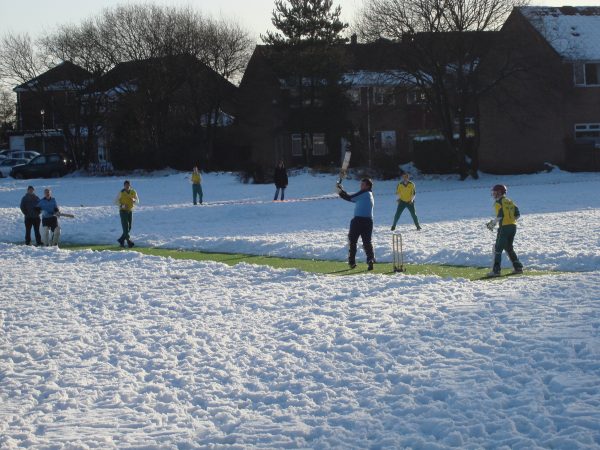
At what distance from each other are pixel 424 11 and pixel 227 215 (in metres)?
17.4

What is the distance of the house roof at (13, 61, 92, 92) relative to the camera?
6638 centimetres

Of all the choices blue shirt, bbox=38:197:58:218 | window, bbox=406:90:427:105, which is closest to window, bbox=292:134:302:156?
window, bbox=406:90:427:105

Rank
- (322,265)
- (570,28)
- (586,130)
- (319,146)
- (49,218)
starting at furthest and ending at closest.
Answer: (319,146) < (570,28) < (586,130) < (49,218) < (322,265)

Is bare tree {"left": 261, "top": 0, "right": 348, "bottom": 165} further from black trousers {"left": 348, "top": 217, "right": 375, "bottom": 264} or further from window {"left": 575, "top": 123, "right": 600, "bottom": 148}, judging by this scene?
black trousers {"left": 348, "top": 217, "right": 375, "bottom": 264}

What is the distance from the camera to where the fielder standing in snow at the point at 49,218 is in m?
27.8

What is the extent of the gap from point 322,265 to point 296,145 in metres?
47.9

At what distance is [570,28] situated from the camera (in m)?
56.5

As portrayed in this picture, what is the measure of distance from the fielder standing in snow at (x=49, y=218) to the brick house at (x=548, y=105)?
26707 mm

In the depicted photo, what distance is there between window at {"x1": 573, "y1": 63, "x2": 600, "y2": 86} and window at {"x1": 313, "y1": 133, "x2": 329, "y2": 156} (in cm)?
1891

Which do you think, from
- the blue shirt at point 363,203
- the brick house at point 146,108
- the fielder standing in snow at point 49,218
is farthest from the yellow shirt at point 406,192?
the brick house at point 146,108

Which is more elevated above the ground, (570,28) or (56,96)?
(570,28)

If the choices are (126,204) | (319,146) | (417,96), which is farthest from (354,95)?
(126,204)

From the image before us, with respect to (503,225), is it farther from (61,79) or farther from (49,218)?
(61,79)

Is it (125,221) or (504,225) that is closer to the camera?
(504,225)
